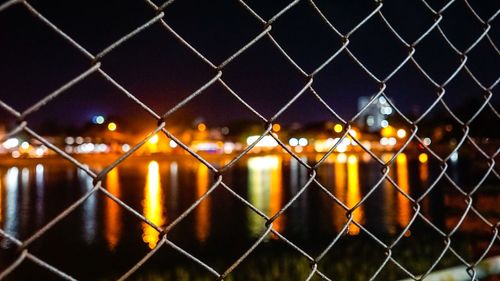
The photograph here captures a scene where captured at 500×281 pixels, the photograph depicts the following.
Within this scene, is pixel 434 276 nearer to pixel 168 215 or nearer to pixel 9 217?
pixel 168 215

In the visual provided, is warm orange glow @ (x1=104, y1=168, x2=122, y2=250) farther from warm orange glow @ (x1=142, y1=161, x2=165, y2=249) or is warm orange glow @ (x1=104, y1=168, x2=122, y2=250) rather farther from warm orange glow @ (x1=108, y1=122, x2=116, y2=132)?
warm orange glow @ (x1=108, y1=122, x2=116, y2=132)

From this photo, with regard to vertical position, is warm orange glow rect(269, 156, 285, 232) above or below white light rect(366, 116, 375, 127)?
below

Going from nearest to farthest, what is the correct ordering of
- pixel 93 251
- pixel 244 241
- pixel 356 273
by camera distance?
pixel 356 273 < pixel 93 251 < pixel 244 241

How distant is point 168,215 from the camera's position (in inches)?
448

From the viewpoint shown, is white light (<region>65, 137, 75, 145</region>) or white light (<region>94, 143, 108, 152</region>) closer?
white light (<region>94, 143, 108, 152</region>)

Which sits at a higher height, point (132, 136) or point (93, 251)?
point (132, 136)

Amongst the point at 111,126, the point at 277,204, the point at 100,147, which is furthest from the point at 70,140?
the point at 277,204

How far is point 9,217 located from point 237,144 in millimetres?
85784

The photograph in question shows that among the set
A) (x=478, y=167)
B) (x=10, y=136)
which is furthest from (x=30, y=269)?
(x=10, y=136)

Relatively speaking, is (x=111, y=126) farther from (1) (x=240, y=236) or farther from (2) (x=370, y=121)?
(1) (x=240, y=236)

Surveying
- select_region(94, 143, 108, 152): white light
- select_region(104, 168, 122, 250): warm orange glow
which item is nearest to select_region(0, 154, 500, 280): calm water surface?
select_region(104, 168, 122, 250): warm orange glow

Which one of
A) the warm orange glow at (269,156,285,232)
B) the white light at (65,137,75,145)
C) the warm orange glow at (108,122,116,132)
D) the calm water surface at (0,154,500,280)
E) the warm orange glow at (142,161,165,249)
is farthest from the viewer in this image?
the white light at (65,137,75,145)

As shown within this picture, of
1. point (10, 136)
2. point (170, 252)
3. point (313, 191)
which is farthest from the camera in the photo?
point (313, 191)

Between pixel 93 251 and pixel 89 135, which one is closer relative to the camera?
pixel 93 251
